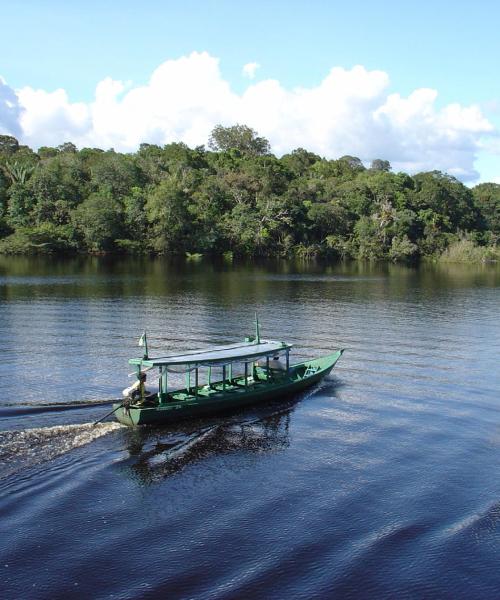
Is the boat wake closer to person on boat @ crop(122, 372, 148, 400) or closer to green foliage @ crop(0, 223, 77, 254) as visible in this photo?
person on boat @ crop(122, 372, 148, 400)

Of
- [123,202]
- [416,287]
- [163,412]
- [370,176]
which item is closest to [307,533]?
[163,412]

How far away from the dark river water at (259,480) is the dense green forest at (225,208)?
80595 millimetres

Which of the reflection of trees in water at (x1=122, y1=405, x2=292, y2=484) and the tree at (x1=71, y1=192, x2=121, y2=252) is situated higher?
the tree at (x1=71, y1=192, x2=121, y2=252)

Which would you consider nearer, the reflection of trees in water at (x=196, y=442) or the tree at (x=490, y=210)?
the reflection of trees in water at (x=196, y=442)

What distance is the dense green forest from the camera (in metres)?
125

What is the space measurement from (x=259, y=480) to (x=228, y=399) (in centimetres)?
705

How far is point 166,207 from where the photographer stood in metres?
125

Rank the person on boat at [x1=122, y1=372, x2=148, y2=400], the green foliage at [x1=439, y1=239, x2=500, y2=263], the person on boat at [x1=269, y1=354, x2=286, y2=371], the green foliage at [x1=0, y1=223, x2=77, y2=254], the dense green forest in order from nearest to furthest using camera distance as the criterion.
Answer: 1. the person on boat at [x1=122, y1=372, x2=148, y2=400]
2. the person on boat at [x1=269, y1=354, x2=286, y2=371]
3. the green foliage at [x1=0, y1=223, x2=77, y2=254]
4. the dense green forest
5. the green foliage at [x1=439, y1=239, x2=500, y2=263]

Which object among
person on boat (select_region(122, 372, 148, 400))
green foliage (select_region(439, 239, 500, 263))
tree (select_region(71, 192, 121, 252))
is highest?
tree (select_region(71, 192, 121, 252))

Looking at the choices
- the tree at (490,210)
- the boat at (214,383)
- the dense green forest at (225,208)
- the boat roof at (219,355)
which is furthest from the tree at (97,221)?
the tree at (490,210)

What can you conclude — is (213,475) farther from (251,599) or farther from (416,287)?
(416,287)

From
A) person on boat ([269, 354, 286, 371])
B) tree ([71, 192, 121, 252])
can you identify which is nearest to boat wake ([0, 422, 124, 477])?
person on boat ([269, 354, 286, 371])

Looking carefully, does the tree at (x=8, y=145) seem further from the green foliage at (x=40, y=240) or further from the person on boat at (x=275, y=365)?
the person on boat at (x=275, y=365)

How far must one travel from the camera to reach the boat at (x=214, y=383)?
90.7 ft
